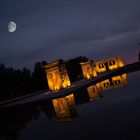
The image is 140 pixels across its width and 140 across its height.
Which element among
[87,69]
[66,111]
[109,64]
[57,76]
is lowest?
[66,111]

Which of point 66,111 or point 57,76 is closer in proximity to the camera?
point 66,111

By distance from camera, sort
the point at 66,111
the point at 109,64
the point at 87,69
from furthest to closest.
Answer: the point at 109,64
the point at 87,69
the point at 66,111

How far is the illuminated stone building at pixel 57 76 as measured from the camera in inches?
896

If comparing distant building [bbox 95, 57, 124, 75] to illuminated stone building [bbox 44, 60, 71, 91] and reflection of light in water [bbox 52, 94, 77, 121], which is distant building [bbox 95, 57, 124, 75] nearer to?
illuminated stone building [bbox 44, 60, 71, 91]

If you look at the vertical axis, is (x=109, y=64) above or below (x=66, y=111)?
above

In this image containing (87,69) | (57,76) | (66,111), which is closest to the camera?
(66,111)

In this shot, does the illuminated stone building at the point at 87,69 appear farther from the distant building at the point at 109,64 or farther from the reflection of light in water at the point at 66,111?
the reflection of light in water at the point at 66,111

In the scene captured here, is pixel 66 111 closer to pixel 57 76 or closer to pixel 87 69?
pixel 57 76

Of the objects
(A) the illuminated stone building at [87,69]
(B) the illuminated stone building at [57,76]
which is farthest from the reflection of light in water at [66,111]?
(A) the illuminated stone building at [87,69]

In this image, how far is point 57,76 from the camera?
896 inches

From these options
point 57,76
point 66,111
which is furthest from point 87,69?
point 66,111

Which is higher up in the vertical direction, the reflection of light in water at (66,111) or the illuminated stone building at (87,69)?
the illuminated stone building at (87,69)

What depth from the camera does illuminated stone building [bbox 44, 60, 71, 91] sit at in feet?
74.7

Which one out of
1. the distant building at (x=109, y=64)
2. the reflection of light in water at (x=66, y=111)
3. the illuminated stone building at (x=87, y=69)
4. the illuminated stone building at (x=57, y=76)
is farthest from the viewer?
the distant building at (x=109, y=64)
